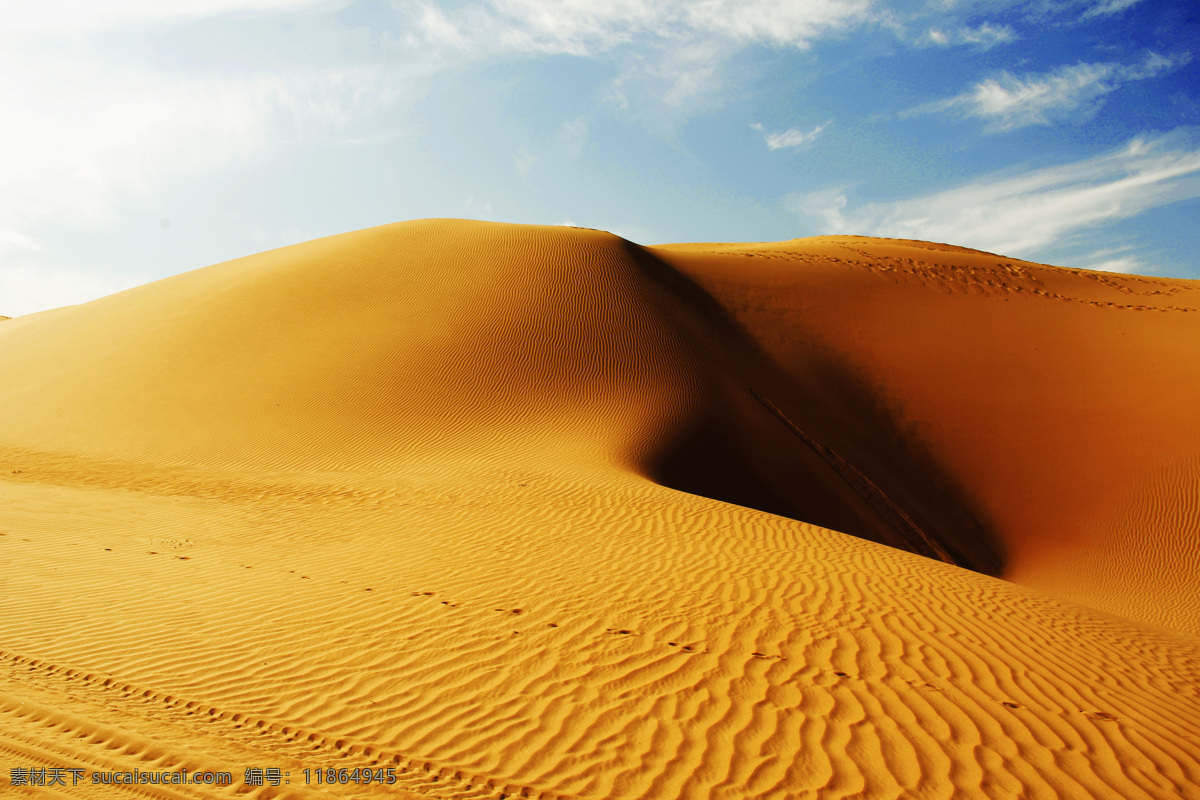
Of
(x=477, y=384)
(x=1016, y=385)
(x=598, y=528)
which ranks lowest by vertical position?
(x=598, y=528)

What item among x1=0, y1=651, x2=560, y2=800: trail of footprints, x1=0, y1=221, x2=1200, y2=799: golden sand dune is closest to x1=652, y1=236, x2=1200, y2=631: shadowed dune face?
x1=0, y1=221, x2=1200, y2=799: golden sand dune


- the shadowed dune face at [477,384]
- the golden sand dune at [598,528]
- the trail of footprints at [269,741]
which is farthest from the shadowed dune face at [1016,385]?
the trail of footprints at [269,741]

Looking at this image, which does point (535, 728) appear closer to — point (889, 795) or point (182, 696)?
point (889, 795)

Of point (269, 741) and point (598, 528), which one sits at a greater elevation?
point (598, 528)

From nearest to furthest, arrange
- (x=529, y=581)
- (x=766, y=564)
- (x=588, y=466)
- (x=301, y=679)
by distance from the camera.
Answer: (x=301, y=679)
(x=529, y=581)
(x=766, y=564)
(x=588, y=466)

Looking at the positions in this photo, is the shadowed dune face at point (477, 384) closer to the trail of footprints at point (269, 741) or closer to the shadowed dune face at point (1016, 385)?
the shadowed dune face at point (1016, 385)

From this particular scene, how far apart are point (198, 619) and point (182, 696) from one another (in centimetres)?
136

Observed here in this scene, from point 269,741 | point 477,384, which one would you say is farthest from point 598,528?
point 477,384

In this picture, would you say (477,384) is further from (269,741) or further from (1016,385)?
(1016,385)

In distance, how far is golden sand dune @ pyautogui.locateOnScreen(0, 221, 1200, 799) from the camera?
3816 mm

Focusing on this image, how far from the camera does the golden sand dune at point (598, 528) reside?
150 inches

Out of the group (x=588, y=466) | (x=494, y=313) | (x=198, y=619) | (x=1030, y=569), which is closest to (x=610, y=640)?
(x=198, y=619)

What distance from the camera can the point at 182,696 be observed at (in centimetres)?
411

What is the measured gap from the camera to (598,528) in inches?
330
